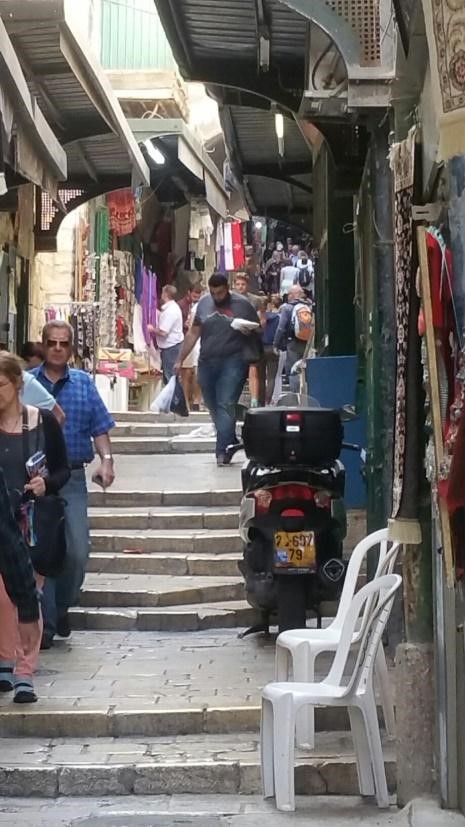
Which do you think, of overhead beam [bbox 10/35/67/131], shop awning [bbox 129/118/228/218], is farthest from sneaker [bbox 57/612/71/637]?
shop awning [bbox 129/118/228/218]

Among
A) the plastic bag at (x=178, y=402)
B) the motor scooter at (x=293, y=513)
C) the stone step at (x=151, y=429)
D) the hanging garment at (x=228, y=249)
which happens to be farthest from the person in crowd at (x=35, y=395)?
the hanging garment at (x=228, y=249)

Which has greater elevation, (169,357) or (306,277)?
(306,277)

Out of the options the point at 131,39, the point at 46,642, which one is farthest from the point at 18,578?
the point at 131,39

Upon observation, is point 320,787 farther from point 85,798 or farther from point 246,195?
point 246,195

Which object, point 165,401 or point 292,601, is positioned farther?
point 165,401

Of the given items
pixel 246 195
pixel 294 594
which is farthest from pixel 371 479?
pixel 246 195

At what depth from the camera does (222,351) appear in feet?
43.4

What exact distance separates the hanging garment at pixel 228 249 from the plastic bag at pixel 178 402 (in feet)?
38.8

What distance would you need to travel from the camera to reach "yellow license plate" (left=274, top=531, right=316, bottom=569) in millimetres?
7660

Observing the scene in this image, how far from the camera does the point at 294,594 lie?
774 cm

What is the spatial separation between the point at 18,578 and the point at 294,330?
9396mm

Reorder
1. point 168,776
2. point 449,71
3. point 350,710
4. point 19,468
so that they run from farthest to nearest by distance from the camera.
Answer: point 19,468
point 168,776
point 350,710
point 449,71

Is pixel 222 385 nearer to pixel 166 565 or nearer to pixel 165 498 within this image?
pixel 165 498

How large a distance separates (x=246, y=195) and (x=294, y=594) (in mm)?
10158
